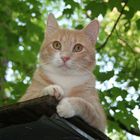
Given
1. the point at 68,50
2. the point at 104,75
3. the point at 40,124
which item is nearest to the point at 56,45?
the point at 68,50

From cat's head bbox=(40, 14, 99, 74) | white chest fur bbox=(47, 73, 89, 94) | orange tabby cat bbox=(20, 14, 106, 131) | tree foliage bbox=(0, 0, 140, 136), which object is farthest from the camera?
tree foliage bbox=(0, 0, 140, 136)

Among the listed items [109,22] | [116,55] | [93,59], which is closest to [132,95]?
[93,59]

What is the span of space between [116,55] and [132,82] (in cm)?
373

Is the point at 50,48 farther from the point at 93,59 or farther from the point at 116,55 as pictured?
the point at 116,55

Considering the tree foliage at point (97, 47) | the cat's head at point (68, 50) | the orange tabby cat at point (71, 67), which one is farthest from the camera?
the tree foliage at point (97, 47)

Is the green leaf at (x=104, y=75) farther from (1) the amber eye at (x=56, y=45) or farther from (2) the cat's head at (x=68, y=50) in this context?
(1) the amber eye at (x=56, y=45)

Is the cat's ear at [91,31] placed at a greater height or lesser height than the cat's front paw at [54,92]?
greater

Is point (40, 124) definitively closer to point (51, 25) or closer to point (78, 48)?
point (78, 48)

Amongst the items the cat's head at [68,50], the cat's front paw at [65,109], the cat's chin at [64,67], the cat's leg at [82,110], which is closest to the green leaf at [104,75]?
the cat's head at [68,50]

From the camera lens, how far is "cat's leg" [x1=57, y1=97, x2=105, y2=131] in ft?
10.6

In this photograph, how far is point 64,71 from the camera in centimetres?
421

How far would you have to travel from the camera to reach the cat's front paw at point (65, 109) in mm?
3184

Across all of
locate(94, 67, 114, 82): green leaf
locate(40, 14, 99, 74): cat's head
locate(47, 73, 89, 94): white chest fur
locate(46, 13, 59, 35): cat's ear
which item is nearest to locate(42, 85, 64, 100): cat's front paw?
locate(47, 73, 89, 94): white chest fur

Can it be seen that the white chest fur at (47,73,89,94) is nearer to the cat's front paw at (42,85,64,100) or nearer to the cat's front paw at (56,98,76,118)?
the cat's front paw at (42,85,64,100)
